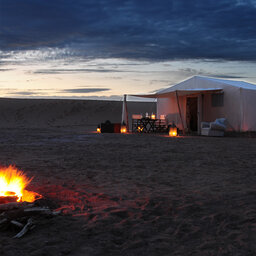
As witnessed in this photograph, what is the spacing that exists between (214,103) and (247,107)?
167cm

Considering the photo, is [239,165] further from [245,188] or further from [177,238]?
[177,238]

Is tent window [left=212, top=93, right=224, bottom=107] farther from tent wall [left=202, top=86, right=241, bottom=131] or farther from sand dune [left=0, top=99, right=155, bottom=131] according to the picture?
sand dune [left=0, top=99, right=155, bottom=131]

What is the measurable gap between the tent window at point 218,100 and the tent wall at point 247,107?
3.58 ft

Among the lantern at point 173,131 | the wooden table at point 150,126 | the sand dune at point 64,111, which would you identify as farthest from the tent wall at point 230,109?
the sand dune at point 64,111

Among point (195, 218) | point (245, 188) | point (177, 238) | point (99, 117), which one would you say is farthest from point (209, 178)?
point (99, 117)

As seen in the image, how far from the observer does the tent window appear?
13.2 meters

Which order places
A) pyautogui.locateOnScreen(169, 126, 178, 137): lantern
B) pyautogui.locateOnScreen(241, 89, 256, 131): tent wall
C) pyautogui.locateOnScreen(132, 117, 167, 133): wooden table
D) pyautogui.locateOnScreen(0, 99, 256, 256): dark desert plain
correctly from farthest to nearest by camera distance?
pyautogui.locateOnScreen(132, 117, 167, 133): wooden table < pyautogui.locateOnScreen(169, 126, 178, 137): lantern < pyautogui.locateOnScreen(241, 89, 256, 131): tent wall < pyautogui.locateOnScreen(0, 99, 256, 256): dark desert plain

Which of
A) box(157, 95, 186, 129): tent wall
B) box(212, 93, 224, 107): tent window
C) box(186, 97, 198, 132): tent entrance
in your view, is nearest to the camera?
box(212, 93, 224, 107): tent window

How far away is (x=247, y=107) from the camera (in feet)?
40.1

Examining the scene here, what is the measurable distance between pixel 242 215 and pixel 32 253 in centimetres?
176

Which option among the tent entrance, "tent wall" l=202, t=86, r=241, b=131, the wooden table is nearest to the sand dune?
the wooden table

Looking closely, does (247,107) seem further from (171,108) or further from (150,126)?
(150,126)

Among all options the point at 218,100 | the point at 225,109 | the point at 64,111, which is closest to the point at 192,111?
the point at 218,100

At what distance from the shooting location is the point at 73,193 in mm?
3580
